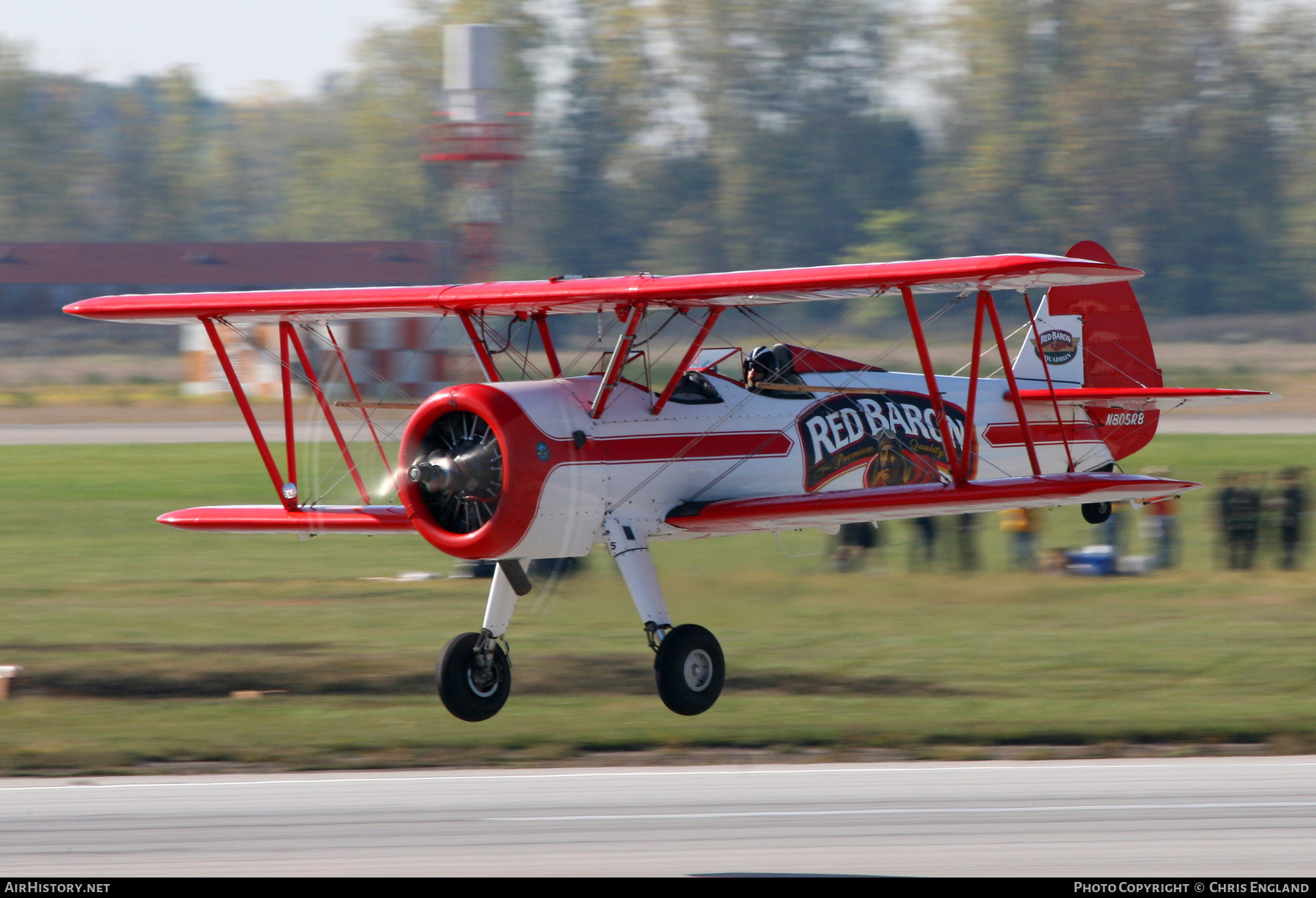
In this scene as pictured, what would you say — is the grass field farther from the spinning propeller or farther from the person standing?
the spinning propeller

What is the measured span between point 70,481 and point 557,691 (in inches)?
770

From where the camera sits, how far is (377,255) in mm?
65562

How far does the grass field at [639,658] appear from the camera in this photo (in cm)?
1209

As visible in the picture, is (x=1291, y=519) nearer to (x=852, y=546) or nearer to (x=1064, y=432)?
(x=852, y=546)

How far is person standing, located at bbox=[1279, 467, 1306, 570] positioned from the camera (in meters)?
19.0

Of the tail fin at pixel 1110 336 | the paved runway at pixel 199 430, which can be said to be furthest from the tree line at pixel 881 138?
the tail fin at pixel 1110 336

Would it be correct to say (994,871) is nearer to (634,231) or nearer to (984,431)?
(984,431)

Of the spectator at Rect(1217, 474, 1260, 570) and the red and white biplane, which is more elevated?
the red and white biplane

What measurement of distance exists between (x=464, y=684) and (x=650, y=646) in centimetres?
135

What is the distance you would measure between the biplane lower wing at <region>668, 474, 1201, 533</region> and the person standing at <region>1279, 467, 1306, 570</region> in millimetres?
9554

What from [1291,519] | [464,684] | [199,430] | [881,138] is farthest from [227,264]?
[464,684]

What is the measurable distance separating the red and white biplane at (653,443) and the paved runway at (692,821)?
825 millimetres

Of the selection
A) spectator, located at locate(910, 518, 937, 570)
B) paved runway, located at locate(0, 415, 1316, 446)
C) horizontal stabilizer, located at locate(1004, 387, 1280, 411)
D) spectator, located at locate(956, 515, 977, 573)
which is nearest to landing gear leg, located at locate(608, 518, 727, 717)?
horizontal stabilizer, located at locate(1004, 387, 1280, 411)

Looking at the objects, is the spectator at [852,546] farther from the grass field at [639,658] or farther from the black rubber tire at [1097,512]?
the black rubber tire at [1097,512]
